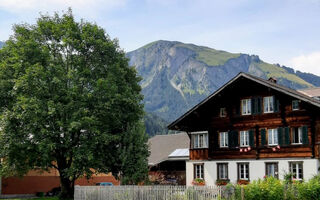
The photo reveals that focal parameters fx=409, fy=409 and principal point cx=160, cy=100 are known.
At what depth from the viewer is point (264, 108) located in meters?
35.4

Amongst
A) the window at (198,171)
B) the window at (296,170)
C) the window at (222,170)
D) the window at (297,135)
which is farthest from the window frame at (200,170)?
the window at (297,135)

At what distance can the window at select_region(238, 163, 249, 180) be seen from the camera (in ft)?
118

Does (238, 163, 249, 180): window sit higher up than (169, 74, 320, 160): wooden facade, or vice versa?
(169, 74, 320, 160): wooden facade

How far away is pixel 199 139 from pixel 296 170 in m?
10.5

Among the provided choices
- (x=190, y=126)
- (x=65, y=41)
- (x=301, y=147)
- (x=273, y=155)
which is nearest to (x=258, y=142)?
(x=273, y=155)

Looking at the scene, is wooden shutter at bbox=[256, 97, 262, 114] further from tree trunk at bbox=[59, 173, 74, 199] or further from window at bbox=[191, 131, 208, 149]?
tree trunk at bbox=[59, 173, 74, 199]

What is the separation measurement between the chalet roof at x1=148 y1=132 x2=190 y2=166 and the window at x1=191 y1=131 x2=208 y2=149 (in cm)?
909

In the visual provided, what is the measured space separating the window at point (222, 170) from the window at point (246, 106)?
5095mm

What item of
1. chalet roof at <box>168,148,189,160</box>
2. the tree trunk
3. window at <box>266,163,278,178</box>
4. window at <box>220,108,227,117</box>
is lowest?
the tree trunk

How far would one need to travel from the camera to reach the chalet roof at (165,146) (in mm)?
50938

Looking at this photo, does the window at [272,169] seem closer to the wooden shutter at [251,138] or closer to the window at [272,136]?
the window at [272,136]

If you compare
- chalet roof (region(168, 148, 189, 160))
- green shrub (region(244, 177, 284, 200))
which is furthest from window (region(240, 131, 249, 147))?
green shrub (region(244, 177, 284, 200))

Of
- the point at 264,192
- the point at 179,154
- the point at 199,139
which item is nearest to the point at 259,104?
the point at 199,139

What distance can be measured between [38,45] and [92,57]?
16.7 feet
